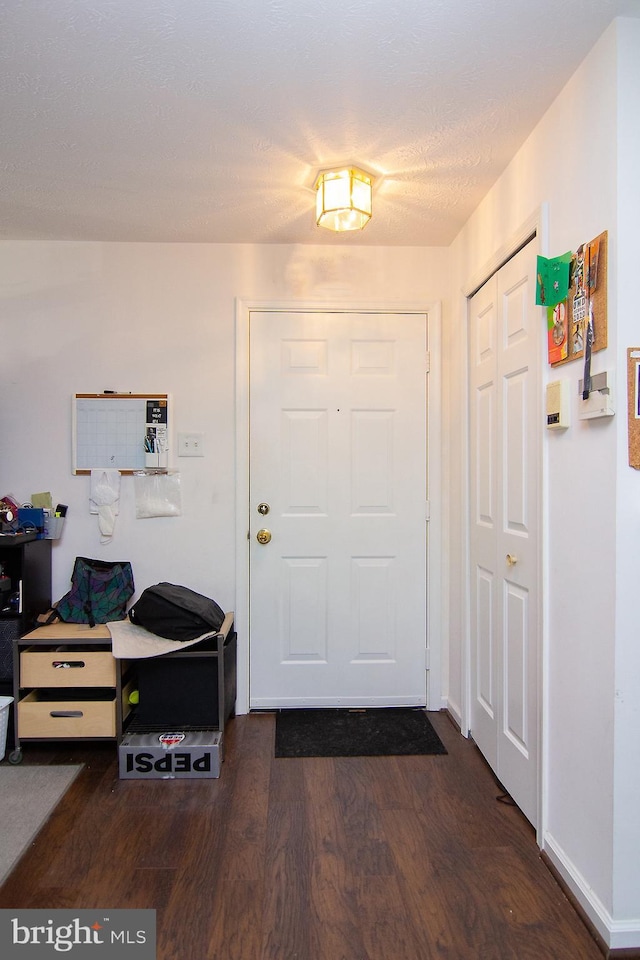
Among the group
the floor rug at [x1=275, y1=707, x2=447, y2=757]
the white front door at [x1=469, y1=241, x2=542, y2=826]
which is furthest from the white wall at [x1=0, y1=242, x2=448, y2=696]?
the white front door at [x1=469, y1=241, x2=542, y2=826]

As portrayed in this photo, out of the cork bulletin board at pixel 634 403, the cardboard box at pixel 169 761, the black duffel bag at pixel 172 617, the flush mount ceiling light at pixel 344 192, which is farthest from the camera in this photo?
the black duffel bag at pixel 172 617

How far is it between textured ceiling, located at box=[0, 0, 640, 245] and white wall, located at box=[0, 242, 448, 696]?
30 centimetres

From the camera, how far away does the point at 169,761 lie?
2.15 m

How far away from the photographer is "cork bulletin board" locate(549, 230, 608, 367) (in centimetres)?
139

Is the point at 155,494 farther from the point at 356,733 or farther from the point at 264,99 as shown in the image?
the point at 264,99

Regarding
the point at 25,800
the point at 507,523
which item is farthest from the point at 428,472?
the point at 25,800

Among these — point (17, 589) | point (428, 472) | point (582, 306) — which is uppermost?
point (582, 306)

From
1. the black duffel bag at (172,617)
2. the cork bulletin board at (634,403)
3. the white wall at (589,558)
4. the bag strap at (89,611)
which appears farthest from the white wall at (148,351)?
the cork bulletin board at (634,403)

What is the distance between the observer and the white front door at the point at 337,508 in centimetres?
272

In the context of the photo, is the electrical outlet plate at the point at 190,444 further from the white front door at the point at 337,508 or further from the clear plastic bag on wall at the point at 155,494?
the white front door at the point at 337,508

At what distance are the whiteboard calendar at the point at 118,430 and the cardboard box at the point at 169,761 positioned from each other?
1247 millimetres

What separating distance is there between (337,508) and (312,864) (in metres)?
1.50

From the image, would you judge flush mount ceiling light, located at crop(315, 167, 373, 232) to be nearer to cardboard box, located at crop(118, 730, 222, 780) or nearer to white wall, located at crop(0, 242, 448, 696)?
white wall, located at crop(0, 242, 448, 696)

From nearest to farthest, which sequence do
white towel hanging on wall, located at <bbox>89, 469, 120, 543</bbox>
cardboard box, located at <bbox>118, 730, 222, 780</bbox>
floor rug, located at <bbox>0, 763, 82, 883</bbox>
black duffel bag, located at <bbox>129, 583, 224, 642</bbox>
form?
floor rug, located at <bbox>0, 763, 82, 883</bbox> < cardboard box, located at <bbox>118, 730, 222, 780</bbox> < black duffel bag, located at <bbox>129, 583, 224, 642</bbox> < white towel hanging on wall, located at <bbox>89, 469, 120, 543</bbox>
